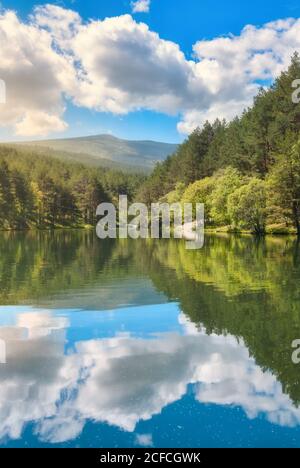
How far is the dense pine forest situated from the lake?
4774cm

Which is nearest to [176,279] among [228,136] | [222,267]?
[222,267]

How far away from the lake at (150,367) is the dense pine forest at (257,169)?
47.7 m

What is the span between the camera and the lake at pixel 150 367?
7910 mm

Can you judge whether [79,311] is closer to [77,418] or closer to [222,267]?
[77,418]

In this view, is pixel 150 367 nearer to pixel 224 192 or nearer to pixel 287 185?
pixel 287 185

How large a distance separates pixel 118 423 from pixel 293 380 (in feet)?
13.1

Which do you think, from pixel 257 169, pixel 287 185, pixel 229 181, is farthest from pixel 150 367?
pixel 257 169

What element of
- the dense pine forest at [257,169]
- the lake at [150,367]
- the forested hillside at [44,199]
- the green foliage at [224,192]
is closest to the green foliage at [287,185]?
the dense pine forest at [257,169]

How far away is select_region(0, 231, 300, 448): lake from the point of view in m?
7.91

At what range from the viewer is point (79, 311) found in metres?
17.5

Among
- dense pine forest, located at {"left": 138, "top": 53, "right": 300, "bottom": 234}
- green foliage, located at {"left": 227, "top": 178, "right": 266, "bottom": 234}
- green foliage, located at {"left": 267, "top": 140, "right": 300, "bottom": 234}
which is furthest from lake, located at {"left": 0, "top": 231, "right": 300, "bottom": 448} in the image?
green foliage, located at {"left": 227, "top": 178, "right": 266, "bottom": 234}

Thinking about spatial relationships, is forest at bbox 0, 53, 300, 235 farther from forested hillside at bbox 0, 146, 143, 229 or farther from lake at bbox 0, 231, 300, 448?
lake at bbox 0, 231, 300, 448

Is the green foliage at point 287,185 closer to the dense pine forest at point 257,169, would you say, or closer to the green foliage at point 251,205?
the dense pine forest at point 257,169

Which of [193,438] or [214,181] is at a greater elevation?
[214,181]
